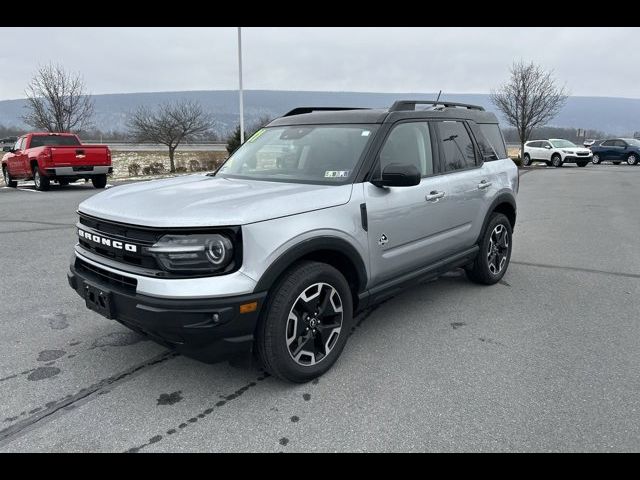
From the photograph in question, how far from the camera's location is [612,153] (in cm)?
3066

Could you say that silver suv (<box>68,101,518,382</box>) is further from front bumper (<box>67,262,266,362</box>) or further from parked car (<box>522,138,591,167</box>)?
parked car (<box>522,138,591,167</box>)

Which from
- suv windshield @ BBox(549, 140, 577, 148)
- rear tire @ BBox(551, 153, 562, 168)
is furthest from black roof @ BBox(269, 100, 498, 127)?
suv windshield @ BBox(549, 140, 577, 148)

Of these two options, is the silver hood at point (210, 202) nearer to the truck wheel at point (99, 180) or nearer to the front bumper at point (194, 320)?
the front bumper at point (194, 320)

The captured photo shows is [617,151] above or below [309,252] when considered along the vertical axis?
above

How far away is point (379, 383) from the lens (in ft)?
10.2

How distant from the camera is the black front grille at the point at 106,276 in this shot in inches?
109

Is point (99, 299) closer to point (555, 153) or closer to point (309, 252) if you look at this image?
point (309, 252)

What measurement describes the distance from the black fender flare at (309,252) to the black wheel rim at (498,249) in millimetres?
2251

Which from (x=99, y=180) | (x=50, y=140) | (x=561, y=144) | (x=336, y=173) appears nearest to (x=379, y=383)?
(x=336, y=173)

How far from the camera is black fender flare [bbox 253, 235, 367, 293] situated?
2.74 meters

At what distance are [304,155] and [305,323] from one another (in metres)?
1.45

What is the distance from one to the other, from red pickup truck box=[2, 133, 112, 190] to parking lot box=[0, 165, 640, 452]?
987 centimetres
